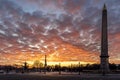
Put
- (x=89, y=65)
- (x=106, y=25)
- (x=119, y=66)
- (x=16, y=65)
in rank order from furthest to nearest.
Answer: (x=16, y=65) < (x=89, y=65) < (x=119, y=66) < (x=106, y=25)

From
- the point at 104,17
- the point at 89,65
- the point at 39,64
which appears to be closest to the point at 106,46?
the point at 104,17

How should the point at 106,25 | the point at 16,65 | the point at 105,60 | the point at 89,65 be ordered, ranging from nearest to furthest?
1. the point at 106,25
2. the point at 105,60
3. the point at 89,65
4. the point at 16,65

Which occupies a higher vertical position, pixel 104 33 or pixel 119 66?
pixel 104 33

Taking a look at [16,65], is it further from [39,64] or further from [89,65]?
[89,65]

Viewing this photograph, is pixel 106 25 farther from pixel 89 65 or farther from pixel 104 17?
pixel 89 65

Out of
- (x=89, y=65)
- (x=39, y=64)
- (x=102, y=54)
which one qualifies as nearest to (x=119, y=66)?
(x=89, y=65)

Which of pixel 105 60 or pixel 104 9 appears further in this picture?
pixel 105 60

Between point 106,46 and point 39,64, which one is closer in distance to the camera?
point 106,46

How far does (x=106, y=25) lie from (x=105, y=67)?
41.7 feet

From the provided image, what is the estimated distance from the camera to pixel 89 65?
14325 cm

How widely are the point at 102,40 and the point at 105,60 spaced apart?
6510mm

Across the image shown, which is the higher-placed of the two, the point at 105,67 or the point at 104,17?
the point at 104,17

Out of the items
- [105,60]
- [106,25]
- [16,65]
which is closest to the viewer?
[106,25]

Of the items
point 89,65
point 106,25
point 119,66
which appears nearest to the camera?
point 106,25
